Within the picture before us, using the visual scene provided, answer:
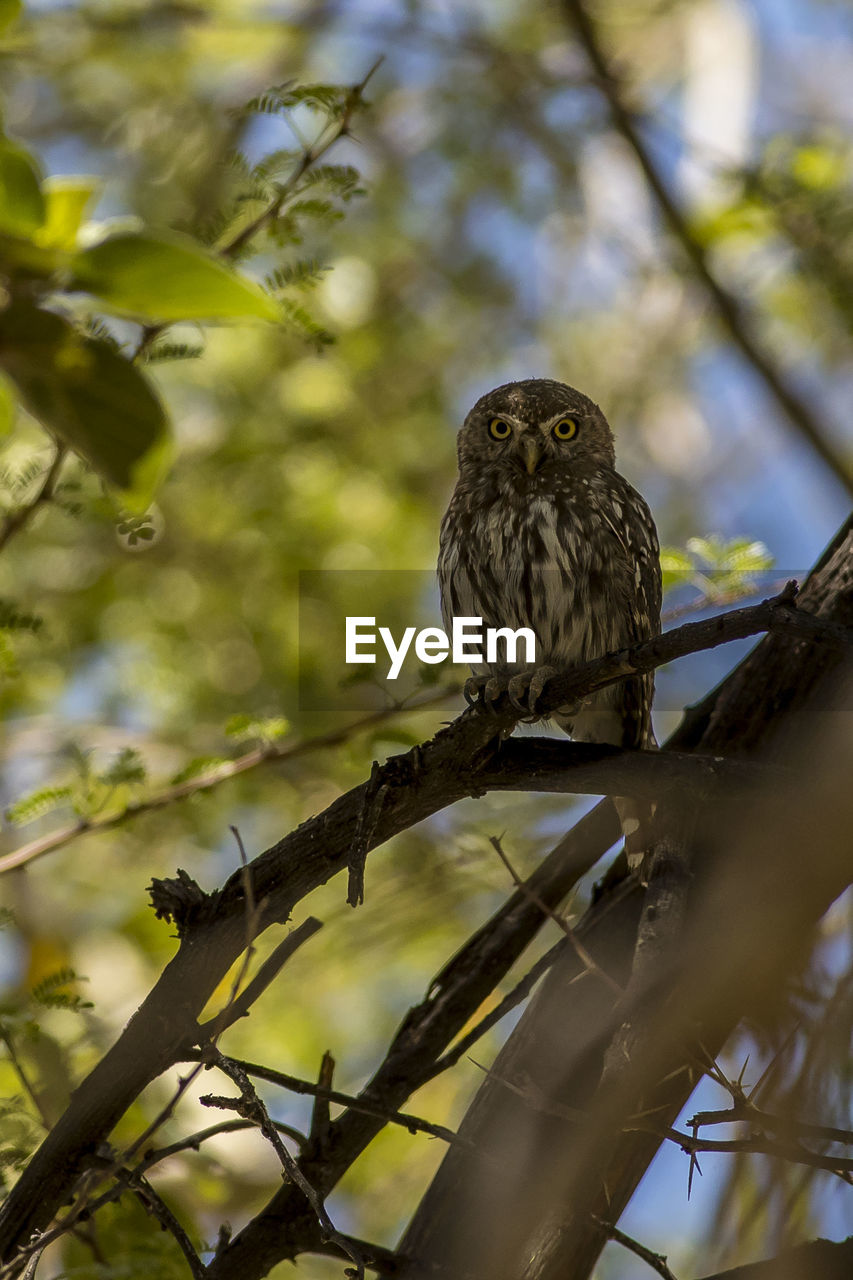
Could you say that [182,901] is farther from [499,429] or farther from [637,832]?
[499,429]

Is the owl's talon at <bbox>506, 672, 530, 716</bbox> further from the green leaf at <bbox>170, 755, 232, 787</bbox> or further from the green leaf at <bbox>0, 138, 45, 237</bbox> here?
the green leaf at <bbox>0, 138, 45, 237</bbox>

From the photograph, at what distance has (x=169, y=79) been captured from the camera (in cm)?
774

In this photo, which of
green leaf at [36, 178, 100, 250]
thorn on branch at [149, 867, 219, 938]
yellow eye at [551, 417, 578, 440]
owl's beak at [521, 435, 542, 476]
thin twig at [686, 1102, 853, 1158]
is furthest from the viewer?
yellow eye at [551, 417, 578, 440]

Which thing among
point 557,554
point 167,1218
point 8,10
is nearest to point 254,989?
point 167,1218

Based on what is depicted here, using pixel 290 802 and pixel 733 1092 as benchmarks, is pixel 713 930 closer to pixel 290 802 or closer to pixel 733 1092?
pixel 733 1092

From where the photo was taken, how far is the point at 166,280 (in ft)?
3.98

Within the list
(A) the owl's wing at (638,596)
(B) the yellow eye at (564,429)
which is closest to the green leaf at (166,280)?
(A) the owl's wing at (638,596)

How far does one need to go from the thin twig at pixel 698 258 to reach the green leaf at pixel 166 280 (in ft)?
14.1

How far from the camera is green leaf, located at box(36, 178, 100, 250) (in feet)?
4.37

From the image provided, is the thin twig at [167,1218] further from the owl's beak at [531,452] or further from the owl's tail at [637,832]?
the owl's beak at [531,452]

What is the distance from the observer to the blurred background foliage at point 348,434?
192 inches

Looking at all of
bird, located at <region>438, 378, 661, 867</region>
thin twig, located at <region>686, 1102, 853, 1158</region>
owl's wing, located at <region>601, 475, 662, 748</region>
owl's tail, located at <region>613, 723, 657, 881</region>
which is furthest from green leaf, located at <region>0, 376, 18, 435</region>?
owl's wing, located at <region>601, 475, 662, 748</region>

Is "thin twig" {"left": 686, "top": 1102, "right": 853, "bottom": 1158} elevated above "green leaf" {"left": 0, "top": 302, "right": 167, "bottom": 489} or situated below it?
below

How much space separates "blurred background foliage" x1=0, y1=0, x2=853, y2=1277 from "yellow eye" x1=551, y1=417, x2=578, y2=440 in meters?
0.63
